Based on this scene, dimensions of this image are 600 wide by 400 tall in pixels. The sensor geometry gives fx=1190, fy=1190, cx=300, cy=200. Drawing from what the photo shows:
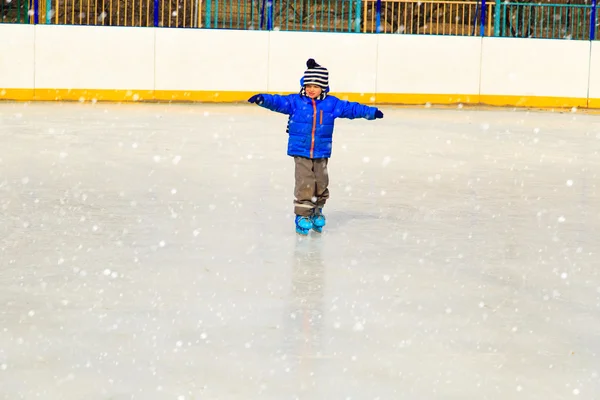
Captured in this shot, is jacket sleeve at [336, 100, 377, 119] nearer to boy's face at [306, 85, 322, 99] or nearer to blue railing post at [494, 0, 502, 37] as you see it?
boy's face at [306, 85, 322, 99]

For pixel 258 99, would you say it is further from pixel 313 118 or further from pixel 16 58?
pixel 16 58

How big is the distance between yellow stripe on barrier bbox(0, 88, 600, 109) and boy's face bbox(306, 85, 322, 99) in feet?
44.8

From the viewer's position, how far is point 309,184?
7758 millimetres

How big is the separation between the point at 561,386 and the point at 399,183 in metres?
6.22

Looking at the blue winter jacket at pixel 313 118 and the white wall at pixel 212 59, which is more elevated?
the white wall at pixel 212 59

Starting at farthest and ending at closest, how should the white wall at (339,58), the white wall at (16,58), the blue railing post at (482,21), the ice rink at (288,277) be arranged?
the blue railing post at (482,21) < the white wall at (339,58) < the white wall at (16,58) < the ice rink at (288,277)

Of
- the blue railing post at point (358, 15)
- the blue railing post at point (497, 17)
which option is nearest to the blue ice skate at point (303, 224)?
the blue railing post at point (358, 15)

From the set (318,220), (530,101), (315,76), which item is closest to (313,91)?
(315,76)

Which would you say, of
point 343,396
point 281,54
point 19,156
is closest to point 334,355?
point 343,396

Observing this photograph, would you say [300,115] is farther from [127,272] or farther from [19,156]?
[19,156]

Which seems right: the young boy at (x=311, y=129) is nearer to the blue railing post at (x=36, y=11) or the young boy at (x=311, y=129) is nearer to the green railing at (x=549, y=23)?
the blue railing post at (x=36, y=11)

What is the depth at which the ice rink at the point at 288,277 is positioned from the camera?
173 inches

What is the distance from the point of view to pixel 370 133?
15781 millimetres

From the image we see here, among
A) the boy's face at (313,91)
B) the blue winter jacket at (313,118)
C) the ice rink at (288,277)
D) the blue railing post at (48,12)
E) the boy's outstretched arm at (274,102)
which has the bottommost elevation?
the ice rink at (288,277)
